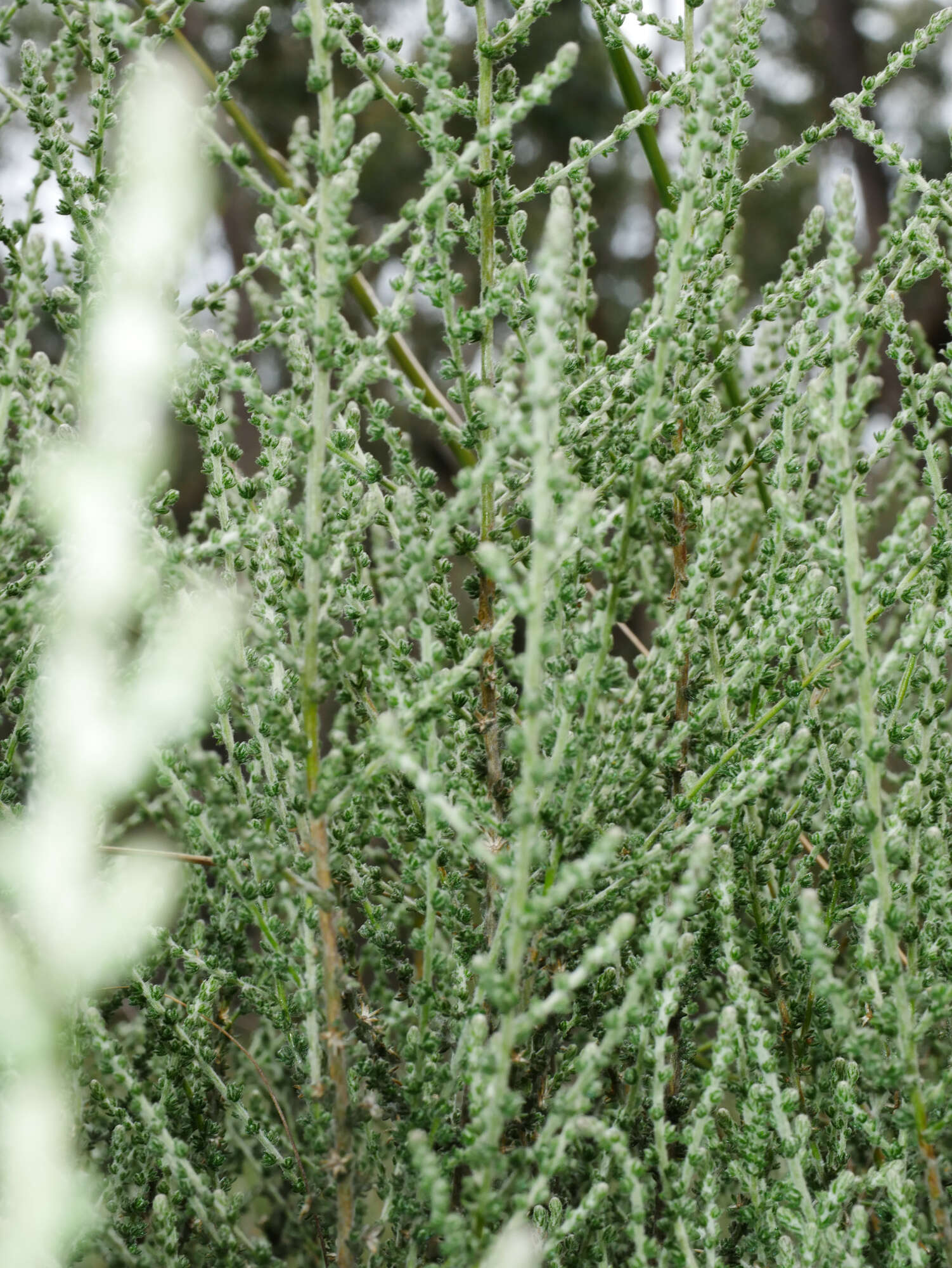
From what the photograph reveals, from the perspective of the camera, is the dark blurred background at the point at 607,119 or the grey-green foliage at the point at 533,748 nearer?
the grey-green foliage at the point at 533,748

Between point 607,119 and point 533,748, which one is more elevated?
point 607,119

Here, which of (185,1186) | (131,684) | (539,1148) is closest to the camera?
(539,1148)

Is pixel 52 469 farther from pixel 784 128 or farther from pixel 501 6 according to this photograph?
pixel 784 128

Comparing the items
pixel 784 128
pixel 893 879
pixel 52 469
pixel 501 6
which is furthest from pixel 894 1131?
pixel 784 128

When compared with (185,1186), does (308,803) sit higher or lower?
higher

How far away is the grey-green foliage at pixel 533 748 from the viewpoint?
2.40 feet

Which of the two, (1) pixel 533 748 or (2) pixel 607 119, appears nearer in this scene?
(1) pixel 533 748

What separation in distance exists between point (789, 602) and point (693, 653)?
0.61 ft

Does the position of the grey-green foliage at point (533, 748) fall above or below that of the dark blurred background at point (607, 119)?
below

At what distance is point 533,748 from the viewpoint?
0.62 metres

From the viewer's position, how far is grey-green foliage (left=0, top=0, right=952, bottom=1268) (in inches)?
28.8

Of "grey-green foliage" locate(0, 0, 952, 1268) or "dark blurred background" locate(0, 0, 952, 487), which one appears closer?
"grey-green foliage" locate(0, 0, 952, 1268)

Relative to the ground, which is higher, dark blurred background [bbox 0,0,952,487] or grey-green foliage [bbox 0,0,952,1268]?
dark blurred background [bbox 0,0,952,487]

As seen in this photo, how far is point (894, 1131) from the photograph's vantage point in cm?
106
